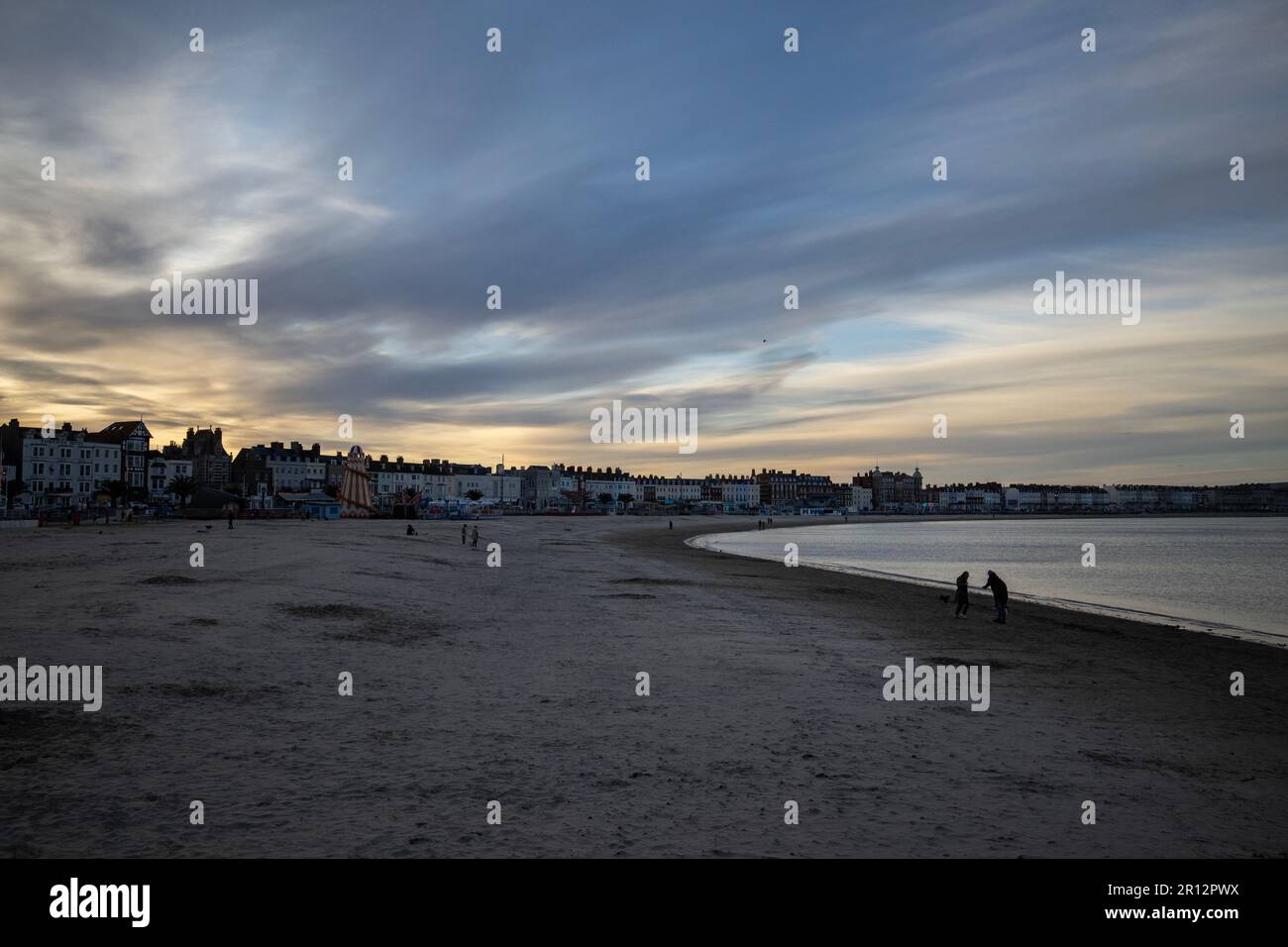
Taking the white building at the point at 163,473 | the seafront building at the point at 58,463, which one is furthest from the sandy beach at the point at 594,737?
the white building at the point at 163,473

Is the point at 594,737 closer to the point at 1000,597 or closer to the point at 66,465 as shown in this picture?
the point at 1000,597

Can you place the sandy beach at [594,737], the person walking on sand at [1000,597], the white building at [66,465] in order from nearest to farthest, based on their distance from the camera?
1. the sandy beach at [594,737]
2. the person walking on sand at [1000,597]
3. the white building at [66,465]

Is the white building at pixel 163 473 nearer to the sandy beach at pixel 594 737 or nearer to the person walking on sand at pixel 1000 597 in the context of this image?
the sandy beach at pixel 594 737

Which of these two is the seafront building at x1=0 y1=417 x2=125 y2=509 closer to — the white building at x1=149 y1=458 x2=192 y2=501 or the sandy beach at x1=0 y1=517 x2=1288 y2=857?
the white building at x1=149 y1=458 x2=192 y2=501

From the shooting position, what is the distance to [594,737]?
10.3m

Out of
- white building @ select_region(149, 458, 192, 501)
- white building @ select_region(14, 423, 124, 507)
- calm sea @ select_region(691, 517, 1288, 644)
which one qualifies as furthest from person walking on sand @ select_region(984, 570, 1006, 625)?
white building @ select_region(149, 458, 192, 501)

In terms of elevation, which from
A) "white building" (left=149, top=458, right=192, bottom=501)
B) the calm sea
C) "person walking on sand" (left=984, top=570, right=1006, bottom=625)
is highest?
"white building" (left=149, top=458, right=192, bottom=501)

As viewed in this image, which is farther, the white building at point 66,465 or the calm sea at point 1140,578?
the white building at point 66,465

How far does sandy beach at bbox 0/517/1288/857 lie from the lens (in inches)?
281

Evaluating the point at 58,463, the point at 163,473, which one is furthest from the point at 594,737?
the point at 163,473

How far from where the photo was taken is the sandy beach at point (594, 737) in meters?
7.15

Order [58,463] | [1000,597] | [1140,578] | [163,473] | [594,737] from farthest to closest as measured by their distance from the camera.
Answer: [163,473]
[58,463]
[1140,578]
[1000,597]
[594,737]

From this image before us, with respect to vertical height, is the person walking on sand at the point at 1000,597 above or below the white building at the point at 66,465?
below
